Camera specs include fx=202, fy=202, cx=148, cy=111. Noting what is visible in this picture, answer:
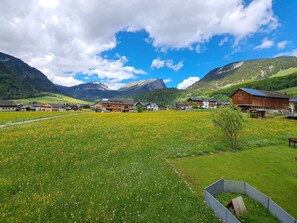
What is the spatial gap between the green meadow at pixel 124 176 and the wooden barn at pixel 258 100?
6590cm

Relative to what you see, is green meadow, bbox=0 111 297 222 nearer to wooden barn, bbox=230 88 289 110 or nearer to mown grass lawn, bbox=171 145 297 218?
mown grass lawn, bbox=171 145 297 218

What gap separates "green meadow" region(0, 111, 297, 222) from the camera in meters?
11.9

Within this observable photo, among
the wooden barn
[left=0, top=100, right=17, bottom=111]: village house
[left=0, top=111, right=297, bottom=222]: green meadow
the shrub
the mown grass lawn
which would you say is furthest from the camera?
[left=0, top=100, right=17, bottom=111]: village house

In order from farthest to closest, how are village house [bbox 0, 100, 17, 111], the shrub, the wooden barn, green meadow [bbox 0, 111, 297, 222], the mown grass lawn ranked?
village house [bbox 0, 100, 17, 111]
the wooden barn
the shrub
the mown grass lawn
green meadow [bbox 0, 111, 297, 222]

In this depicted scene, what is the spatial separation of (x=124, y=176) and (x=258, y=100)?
295ft

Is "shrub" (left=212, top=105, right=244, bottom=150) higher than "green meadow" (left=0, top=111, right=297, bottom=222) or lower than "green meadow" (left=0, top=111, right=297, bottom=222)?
higher

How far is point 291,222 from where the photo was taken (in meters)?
10.2

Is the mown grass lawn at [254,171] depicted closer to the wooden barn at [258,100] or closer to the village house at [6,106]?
the wooden barn at [258,100]

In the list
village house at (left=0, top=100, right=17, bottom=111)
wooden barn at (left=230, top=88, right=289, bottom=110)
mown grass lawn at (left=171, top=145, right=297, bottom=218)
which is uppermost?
wooden barn at (left=230, top=88, right=289, bottom=110)

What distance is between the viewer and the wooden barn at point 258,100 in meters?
89.6

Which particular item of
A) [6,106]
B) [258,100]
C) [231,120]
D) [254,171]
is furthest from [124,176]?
[6,106]

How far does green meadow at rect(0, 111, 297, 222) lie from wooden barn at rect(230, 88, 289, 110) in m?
65.9

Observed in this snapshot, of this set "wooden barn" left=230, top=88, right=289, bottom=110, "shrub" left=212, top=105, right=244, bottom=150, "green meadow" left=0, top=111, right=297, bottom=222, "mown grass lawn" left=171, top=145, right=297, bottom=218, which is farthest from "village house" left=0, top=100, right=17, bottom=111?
"mown grass lawn" left=171, top=145, right=297, bottom=218

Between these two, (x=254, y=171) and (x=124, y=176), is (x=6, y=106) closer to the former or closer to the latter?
(x=124, y=176)
